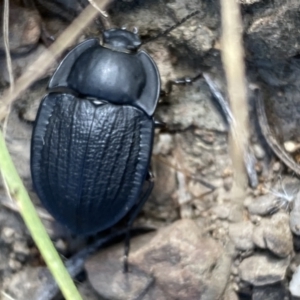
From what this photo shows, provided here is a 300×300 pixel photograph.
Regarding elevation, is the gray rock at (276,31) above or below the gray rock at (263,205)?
above

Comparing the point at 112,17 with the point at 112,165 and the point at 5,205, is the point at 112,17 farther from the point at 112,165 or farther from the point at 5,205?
the point at 5,205

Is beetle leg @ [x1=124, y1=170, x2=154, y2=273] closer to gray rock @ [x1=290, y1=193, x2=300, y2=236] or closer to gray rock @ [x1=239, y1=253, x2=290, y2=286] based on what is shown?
gray rock @ [x1=239, y1=253, x2=290, y2=286]

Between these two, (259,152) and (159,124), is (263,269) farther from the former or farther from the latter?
(159,124)

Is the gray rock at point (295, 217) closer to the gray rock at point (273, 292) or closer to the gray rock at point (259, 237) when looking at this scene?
the gray rock at point (259, 237)

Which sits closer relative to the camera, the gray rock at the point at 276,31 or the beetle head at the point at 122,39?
the gray rock at the point at 276,31

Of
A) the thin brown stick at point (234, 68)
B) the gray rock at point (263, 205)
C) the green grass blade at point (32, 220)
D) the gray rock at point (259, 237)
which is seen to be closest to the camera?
the thin brown stick at point (234, 68)

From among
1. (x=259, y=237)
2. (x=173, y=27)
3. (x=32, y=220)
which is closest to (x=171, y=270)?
(x=259, y=237)

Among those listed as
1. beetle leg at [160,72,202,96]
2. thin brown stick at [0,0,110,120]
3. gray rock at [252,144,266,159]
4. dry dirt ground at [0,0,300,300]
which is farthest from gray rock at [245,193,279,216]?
thin brown stick at [0,0,110,120]

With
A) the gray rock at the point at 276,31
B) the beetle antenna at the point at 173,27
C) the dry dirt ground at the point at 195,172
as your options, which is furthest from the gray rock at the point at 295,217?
the beetle antenna at the point at 173,27
